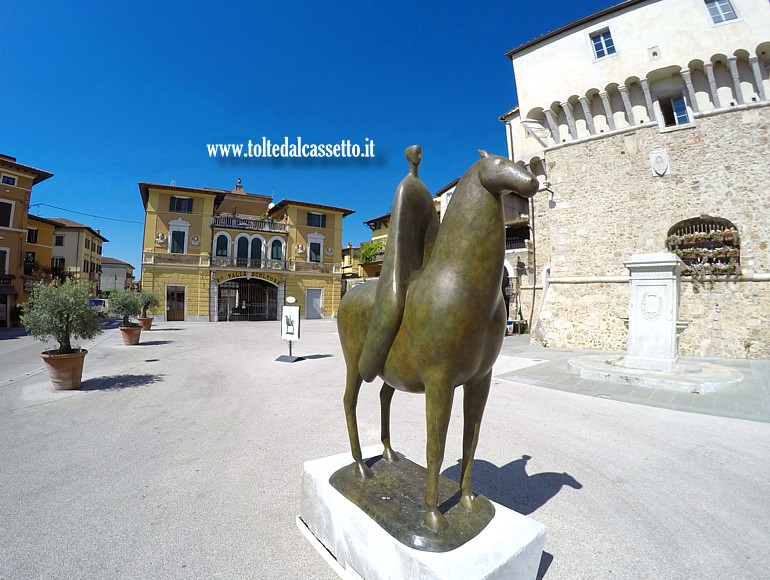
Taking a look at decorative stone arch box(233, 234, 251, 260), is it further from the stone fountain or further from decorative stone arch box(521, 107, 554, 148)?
the stone fountain

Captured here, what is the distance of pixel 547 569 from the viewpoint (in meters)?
2.37

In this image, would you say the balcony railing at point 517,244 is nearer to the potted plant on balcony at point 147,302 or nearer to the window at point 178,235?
the potted plant on balcony at point 147,302

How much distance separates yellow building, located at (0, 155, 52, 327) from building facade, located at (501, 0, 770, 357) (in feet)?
103

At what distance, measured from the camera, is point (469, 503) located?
2.35m

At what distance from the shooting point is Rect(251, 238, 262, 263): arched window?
30.6 m

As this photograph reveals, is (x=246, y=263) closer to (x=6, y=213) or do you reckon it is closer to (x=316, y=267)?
(x=316, y=267)

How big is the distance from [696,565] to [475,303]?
2.45 meters

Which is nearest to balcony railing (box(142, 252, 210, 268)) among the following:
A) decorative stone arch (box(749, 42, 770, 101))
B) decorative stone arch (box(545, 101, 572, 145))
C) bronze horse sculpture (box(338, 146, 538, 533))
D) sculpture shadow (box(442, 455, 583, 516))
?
decorative stone arch (box(545, 101, 572, 145))

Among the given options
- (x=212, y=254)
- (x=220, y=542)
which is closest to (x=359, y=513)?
(x=220, y=542)

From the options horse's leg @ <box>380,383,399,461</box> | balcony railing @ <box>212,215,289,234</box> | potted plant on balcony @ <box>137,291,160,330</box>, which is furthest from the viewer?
balcony railing @ <box>212,215,289,234</box>

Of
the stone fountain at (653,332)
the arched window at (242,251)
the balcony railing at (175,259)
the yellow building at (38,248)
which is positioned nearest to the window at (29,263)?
the yellow building at (38,248)

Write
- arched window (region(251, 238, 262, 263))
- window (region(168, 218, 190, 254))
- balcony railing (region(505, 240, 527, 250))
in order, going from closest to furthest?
balcony railing (region(505, 240, 527, 250)) → window (region(168, 218, 190, 254)) → arched window (region(251, 238, 262, 263))

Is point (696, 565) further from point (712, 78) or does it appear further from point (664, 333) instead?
point (712, 78)

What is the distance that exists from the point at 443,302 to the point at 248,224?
31481 mm
